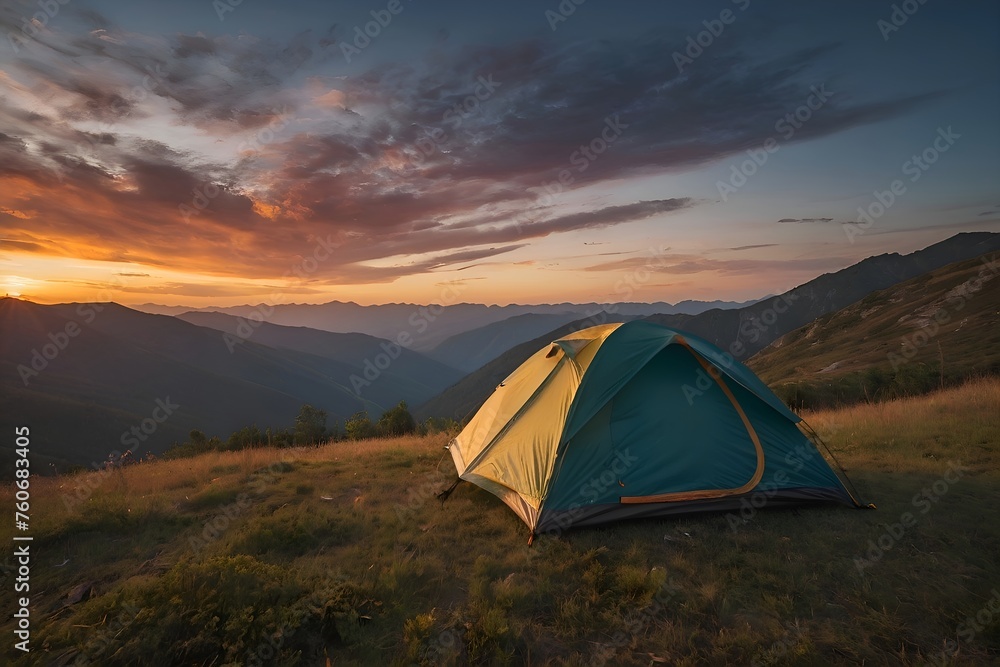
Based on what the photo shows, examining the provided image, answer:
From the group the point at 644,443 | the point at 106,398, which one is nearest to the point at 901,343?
the point at 644,443

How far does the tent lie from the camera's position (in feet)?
23.2

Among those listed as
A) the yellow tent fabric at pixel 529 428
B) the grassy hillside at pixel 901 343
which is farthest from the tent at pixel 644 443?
the grassy hillside at pixel 901 343

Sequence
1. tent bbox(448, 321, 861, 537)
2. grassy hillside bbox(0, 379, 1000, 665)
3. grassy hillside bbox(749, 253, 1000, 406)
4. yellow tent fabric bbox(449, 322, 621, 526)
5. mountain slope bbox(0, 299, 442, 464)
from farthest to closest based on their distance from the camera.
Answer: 1. mountain slope bbox(0, 299, 442, 464)
2. grassy hillside bbox(749, 253, 1000, 406)
3. yellow tent fabric bbox(449, 322, 621, 526)
4. tent bbox(448, 321, 861, 537)
5. grassy hillside bbox(0, 379, 1000, 665)

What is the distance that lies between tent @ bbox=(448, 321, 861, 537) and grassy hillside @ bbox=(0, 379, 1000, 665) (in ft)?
1.36

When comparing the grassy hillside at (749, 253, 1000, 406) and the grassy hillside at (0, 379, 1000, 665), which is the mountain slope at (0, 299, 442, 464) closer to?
the grassy hillside at (0, 379, 1000, 665)

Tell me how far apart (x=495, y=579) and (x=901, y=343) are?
58.8 m

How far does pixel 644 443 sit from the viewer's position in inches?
289

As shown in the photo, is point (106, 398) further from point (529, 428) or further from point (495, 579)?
point (495, 579)

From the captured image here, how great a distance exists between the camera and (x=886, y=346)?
4784cm

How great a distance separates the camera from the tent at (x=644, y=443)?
23.2 feet

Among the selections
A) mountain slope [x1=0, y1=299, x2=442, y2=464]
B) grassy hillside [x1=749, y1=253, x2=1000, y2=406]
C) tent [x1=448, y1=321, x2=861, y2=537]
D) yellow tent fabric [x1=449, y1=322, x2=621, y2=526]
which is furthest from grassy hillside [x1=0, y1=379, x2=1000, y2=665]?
mountain slope [x1=0, y1=299, x2=442, y2=464]

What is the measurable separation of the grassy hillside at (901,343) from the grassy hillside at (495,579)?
1421cm

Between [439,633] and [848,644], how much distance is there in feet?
13.9

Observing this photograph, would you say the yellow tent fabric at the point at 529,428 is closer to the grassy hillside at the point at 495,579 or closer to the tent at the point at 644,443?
the tent at the point at 644,443
